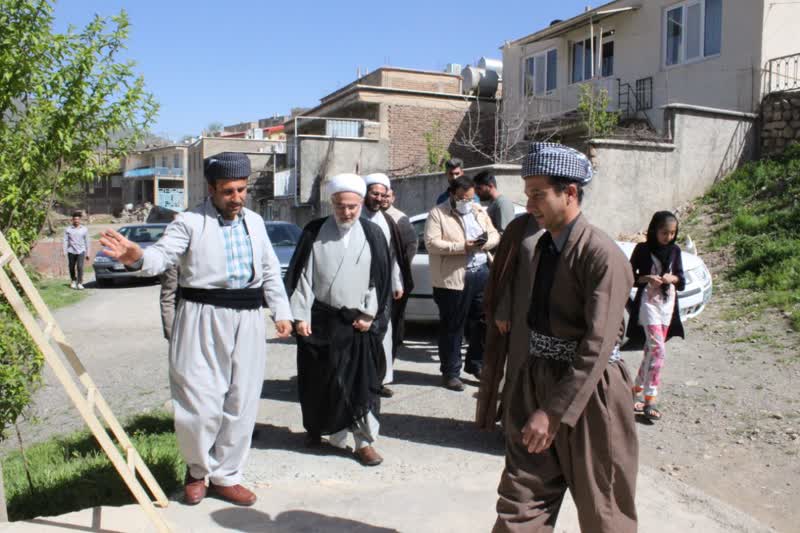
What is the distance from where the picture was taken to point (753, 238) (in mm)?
11617

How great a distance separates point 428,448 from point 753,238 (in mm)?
8315

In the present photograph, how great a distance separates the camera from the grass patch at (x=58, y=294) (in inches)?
645

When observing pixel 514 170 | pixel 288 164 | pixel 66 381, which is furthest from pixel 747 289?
pixel 288 164

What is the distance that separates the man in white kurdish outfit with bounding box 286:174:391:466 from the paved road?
12.5 inches

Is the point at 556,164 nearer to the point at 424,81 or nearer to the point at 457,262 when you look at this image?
the point at 457,262

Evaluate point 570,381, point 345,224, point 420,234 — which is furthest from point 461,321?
point 570,381

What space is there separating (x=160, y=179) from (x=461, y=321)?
6561 centimetres

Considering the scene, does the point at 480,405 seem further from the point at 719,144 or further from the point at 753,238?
the point at 719,144

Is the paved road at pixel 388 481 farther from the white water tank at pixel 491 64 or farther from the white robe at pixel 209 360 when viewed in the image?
the white water tank at pixel 491 64

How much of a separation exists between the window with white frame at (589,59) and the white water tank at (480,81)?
15.8 ft

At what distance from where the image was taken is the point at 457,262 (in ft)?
22.9

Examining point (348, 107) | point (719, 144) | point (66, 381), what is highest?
point (348, 107)

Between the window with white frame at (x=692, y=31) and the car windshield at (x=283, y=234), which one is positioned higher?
the window with white frame at (x=692, y=31)

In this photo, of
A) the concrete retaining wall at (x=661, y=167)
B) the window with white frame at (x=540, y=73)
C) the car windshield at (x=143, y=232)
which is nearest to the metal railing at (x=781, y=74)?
the concrete retaining wall at (x=661, y=167)
